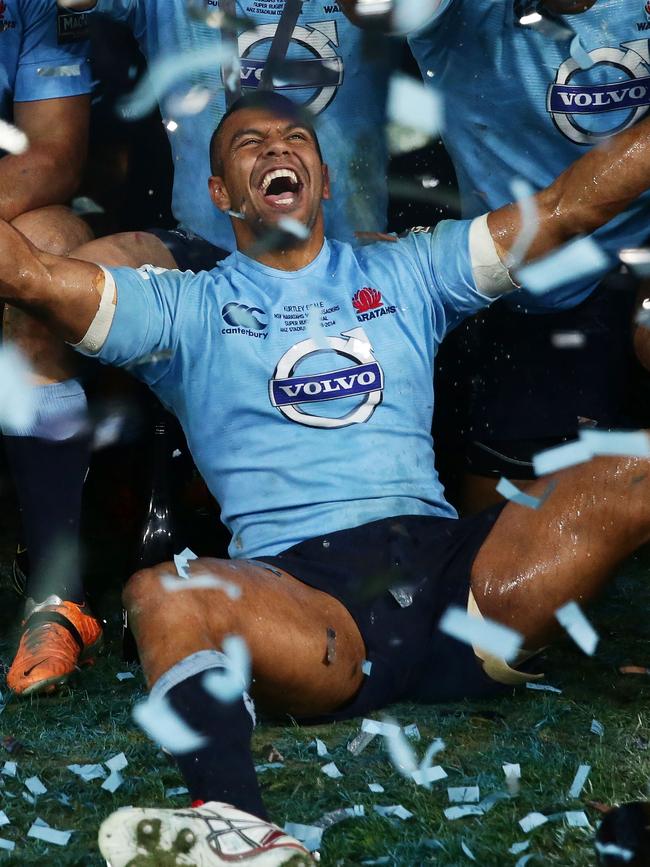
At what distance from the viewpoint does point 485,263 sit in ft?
6.35

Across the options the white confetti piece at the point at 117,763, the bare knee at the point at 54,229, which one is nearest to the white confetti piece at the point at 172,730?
the white confetti piece at the point at 117,763

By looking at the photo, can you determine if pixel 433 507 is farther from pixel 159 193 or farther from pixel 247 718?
pixel 159 193

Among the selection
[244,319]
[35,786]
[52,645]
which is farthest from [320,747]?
[244,319]

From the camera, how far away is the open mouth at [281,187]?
78.2 inches

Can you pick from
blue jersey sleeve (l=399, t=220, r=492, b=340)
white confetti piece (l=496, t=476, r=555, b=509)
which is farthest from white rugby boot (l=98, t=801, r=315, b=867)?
blue jersey sleeve (l=399, t=220, r=492, b=340)

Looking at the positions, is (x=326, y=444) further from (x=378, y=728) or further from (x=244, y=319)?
(x=378, y=728)

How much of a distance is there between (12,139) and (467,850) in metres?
1.52

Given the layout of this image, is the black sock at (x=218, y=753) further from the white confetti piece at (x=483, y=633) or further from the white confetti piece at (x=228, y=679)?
the white confetti piece at (x=483, y=633)

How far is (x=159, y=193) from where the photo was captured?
8.47 feet

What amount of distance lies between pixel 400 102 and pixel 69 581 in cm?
105

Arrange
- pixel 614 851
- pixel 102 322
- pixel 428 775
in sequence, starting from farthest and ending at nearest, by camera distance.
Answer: pixel 102 322, pixel 428 775, pixel 614 851

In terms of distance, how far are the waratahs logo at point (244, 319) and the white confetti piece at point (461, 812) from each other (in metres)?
0.75

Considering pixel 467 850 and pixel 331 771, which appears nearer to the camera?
pixel 467 850

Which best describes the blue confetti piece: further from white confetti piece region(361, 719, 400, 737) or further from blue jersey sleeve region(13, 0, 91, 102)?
white confetti piece region(361, 719, 400, 737)
